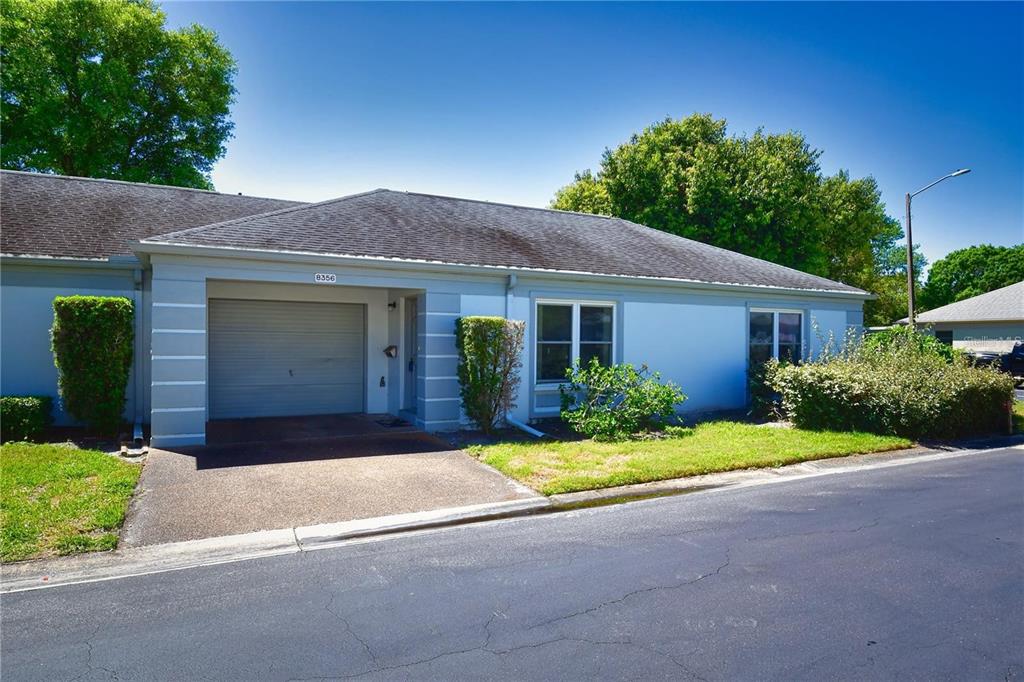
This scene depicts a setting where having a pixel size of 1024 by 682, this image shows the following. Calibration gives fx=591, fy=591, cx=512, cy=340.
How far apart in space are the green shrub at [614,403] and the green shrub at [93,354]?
7.39 metres

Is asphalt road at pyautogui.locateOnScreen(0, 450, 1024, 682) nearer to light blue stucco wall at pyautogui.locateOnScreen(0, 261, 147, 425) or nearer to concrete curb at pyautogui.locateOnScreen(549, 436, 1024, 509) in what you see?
concrete curb at pyautogui.locateOnScreen(549, 436, 1024, 509)

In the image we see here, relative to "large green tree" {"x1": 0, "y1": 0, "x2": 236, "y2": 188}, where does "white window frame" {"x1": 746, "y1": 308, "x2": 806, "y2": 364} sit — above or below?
below

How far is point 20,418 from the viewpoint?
9.21 m

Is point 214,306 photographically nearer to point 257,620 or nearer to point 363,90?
point 363,90

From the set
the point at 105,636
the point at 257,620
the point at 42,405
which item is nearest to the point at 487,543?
the point at 257,620

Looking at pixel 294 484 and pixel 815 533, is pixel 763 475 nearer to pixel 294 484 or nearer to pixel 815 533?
pixel 815 533

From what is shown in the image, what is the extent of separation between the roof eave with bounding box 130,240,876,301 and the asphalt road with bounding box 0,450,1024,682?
17.9ft

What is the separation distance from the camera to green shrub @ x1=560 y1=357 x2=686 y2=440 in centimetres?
1038

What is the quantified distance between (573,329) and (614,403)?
171 centimetres

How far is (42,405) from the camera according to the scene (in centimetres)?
952

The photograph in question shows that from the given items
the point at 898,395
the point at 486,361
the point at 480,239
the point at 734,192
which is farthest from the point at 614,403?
the point at 734,192

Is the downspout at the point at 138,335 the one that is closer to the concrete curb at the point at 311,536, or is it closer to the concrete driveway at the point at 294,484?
the concrete driveway at the point at 294,484

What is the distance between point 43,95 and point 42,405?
19749mm

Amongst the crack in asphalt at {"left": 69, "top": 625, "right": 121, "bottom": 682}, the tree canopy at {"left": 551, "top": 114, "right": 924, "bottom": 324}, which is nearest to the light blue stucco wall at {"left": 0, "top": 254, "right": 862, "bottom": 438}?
the crack in asphalt at {"left": 69, "top": 625, "right": 121, "bottom": 682}
